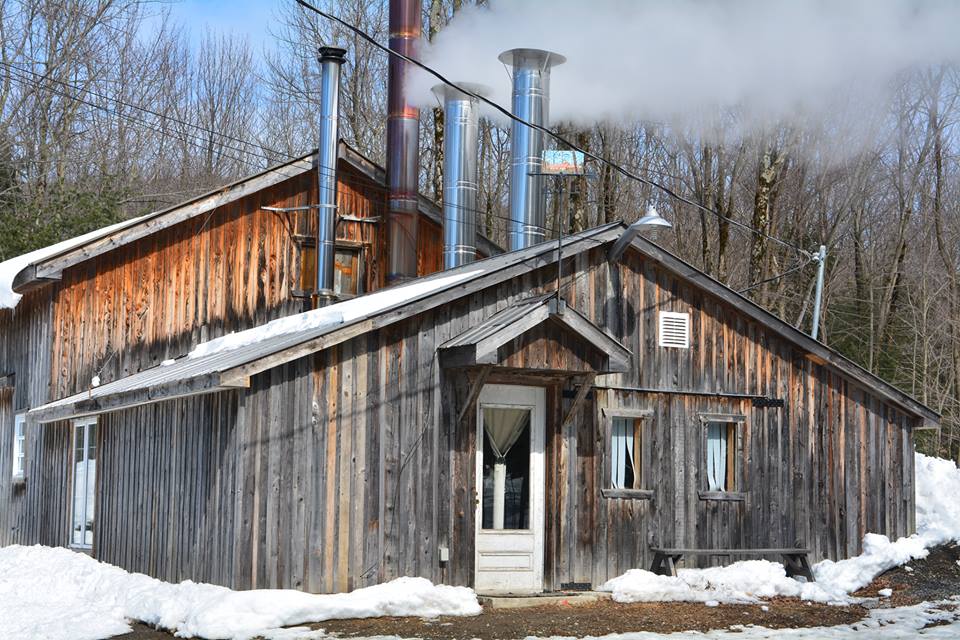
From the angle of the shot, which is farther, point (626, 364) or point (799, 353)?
point (799, 353)

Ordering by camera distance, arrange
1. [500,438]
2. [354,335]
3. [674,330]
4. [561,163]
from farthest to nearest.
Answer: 1. [561,163]
2. [674,330]
3. [500,438]
4. [354,335]

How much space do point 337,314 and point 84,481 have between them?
4514 mm

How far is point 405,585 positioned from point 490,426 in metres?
2.20

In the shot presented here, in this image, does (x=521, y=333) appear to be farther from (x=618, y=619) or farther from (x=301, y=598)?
(x=301, y=598)

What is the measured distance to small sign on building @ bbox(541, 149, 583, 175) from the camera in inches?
615

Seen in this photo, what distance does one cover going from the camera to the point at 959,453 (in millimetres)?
30703

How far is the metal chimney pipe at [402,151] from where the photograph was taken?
19141mm

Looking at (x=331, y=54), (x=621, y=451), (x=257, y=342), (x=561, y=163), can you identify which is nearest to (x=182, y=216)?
(x=331, y=54)

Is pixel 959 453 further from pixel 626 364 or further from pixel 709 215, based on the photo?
pixel 626 364

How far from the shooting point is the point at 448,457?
538 inches

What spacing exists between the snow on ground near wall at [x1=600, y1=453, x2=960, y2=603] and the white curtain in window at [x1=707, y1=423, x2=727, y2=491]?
103cm

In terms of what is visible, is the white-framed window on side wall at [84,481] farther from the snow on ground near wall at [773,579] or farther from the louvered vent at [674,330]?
the louvered vent at [674,330]

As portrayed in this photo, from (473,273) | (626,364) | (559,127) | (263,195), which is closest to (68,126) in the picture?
(559,127)

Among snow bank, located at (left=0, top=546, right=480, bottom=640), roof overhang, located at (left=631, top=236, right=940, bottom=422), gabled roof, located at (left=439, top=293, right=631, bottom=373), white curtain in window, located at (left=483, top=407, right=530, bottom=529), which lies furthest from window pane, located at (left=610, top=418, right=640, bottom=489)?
snow bank, located at (left=0, top=546, right=480, bottom=640)
